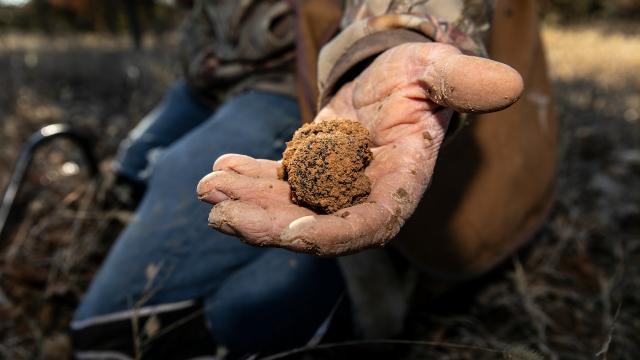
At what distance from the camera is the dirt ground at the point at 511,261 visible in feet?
5.33

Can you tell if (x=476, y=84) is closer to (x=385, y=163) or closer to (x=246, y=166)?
(x=385, y=163)

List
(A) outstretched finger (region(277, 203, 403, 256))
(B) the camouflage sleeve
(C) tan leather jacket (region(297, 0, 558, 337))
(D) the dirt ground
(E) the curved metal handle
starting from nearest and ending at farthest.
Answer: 1. (A) outstretched finger (region(277, 203, 403, 256))
2. (B) the camouflage sleeve
3. (C) tan leather jacket (region(297, 0, 558, 337))
4. (D) the dirt ground
5. (E) the curved metal handle

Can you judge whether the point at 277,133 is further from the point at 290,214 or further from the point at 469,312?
the point at 469,312

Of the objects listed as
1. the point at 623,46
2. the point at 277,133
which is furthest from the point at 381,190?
the point at 623,46

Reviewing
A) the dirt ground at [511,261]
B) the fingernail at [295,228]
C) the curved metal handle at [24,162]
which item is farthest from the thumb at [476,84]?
the curved metal handle at [24,162]

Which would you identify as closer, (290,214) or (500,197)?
(290,214)

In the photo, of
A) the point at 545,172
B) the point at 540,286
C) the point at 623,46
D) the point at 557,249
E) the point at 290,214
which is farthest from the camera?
the point at 623,46

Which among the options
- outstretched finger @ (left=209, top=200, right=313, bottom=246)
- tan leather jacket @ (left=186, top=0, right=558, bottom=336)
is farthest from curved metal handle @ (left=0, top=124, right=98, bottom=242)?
outstretched finger @ (left=209, top=200, right=313, bottom=246)

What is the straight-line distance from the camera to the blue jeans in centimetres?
148

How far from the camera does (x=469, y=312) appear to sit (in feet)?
6.04

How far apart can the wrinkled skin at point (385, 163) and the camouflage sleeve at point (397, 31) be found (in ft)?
0.21

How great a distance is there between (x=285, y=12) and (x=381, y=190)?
0.93 metres

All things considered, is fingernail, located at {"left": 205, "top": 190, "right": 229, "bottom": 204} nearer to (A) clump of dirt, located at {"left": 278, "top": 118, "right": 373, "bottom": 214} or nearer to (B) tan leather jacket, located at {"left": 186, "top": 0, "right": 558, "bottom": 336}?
(A) clump of dirt, located at {"left": 278, "top": 118, "right": 373, "bottom": 214}

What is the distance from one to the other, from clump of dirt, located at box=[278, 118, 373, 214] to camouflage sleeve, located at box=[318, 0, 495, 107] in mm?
213
